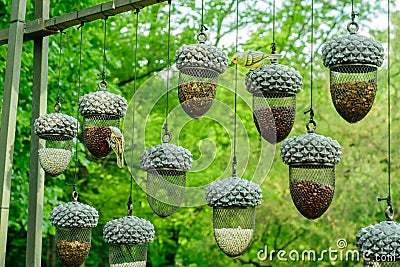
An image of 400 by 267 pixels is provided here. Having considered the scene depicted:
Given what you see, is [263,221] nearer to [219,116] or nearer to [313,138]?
[219,116]

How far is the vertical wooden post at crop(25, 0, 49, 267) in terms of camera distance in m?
2.57

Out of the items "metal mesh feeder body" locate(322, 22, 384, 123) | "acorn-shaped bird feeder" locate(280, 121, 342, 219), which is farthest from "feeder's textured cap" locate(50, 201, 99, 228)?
"metal mesh feeder body" locate(322, 22, 384, 123)

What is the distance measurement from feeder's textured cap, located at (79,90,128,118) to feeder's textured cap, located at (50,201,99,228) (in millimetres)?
354

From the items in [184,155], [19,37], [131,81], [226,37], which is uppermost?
[226,37]

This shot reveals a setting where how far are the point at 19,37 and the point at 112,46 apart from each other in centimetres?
376

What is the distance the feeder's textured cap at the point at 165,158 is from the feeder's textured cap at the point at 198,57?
0.83 ft

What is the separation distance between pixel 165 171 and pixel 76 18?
2.91 ft

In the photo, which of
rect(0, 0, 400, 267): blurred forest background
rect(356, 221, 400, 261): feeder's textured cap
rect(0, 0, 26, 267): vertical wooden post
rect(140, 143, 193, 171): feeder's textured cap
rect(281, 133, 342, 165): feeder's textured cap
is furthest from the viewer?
rect(0, 0, 400, 267): blurred forest background

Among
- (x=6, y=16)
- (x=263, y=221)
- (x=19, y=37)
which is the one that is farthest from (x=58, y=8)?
(x=263, y=221)

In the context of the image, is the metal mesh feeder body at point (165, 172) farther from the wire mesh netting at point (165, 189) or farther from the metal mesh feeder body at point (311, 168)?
the metal mesh feeder body at point (311, 168)

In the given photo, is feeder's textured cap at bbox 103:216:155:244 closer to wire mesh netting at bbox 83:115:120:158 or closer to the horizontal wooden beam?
wire mesh netting at bbox 83:115:120:158

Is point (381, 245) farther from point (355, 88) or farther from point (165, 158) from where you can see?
point (165, 158)

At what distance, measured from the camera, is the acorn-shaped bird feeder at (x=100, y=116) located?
6.97 feet

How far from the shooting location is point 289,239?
655 centimetres
